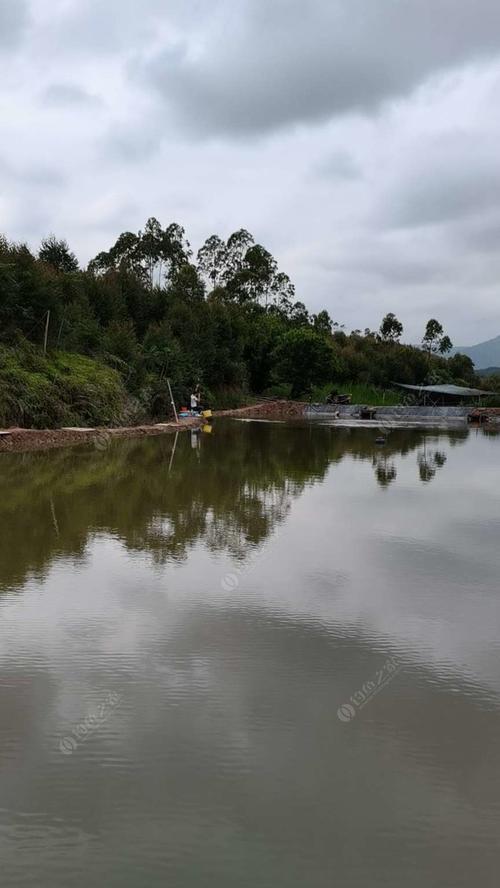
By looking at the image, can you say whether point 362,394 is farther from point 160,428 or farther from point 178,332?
point 160,428

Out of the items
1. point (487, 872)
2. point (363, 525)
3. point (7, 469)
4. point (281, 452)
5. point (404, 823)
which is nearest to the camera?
point (487, 872)

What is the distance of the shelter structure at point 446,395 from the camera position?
1430 inches

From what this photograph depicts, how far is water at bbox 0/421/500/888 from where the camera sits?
7.79ft

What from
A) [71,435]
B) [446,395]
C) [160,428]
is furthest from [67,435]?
[446,395]

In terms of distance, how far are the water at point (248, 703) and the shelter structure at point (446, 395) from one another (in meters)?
30.1

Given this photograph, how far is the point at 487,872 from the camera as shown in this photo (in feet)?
7.54

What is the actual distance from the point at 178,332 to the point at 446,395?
15568 mm

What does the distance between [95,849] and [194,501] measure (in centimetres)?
650

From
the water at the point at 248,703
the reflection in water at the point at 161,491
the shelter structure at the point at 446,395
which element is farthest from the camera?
the shelter structure at the point at 446,395

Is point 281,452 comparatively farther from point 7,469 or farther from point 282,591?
point 282,591

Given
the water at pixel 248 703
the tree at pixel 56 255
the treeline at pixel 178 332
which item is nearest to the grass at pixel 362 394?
the treeline at pixel 178 332

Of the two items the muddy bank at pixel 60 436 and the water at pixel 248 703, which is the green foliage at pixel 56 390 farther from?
the water at pixel 248 703

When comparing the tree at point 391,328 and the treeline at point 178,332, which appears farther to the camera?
the tree at point 391,328

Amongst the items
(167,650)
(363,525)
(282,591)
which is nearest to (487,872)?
(167,650)
